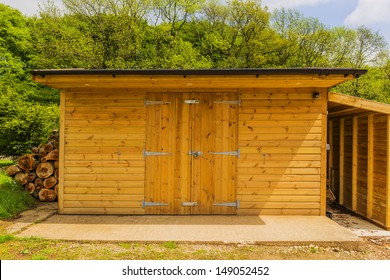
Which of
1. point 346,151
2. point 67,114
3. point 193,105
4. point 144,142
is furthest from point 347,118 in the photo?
point 67,114

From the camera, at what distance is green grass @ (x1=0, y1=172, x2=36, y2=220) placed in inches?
224

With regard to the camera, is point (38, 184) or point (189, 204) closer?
point (189, 204)

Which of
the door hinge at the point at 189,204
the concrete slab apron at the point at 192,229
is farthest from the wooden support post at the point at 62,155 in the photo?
the door hinge at the point at 189,204

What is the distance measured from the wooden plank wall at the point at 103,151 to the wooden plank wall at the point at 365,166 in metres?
4.41

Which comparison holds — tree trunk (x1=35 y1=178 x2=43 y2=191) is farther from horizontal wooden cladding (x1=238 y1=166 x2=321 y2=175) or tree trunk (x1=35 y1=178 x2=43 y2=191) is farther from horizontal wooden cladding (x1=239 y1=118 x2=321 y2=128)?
horizontal wooden cladding (x1=239 y1=118 x2=321 y2=128)

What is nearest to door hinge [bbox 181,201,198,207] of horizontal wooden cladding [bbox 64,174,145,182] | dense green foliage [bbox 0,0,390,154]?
horizontal wooden cladding [bbox 64,174,145,182]

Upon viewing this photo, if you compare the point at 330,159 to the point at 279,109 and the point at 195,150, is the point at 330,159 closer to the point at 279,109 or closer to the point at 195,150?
the point at 279,109

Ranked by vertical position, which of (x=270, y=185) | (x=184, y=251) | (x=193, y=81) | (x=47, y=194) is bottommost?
(x=184, y=251)

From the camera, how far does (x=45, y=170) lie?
22.4ft

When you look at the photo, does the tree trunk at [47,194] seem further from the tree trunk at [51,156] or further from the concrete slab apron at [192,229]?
the concrete slab apron at [192,229]

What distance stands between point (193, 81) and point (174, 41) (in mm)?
17394

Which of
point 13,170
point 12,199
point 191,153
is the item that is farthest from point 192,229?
point 13,170

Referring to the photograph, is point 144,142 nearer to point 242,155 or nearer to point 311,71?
point 242,155

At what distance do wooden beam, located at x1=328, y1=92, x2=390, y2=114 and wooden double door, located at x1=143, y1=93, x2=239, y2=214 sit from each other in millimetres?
1823
